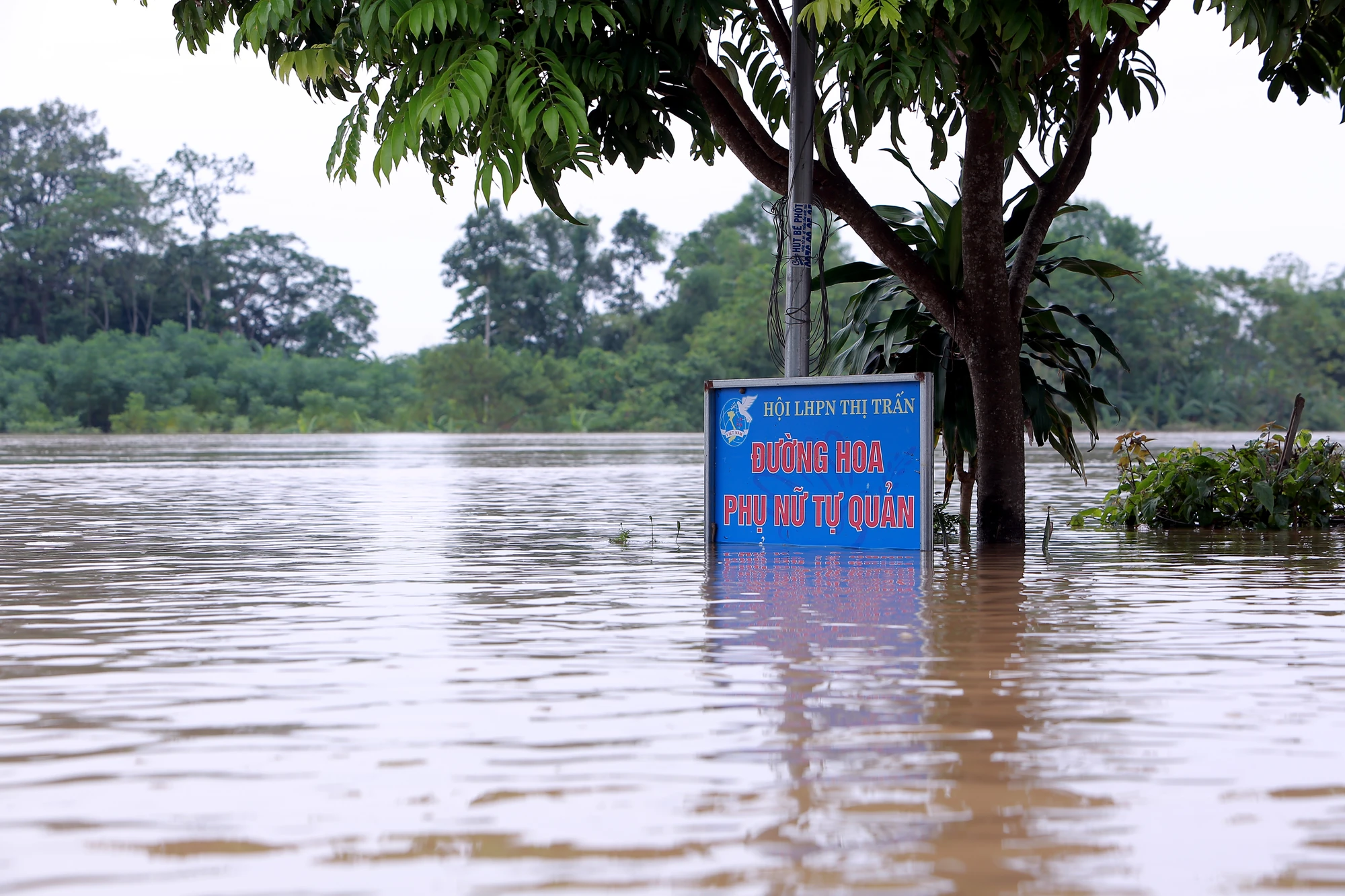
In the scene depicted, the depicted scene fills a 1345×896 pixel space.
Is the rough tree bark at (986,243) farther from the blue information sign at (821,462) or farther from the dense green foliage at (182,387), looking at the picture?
the dense green foliage at (182,387)

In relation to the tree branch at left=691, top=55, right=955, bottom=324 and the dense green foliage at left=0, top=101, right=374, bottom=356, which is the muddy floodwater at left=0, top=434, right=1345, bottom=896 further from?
the dense green foliage at left=0, top=101, right=374, bottom=356

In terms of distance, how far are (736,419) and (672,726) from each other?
6.12 meters

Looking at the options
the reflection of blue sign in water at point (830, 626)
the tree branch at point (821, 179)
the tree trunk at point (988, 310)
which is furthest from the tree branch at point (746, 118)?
the reflection of blue sign in water at point (830, 626)

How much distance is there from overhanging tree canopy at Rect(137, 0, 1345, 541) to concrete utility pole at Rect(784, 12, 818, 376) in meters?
0.17

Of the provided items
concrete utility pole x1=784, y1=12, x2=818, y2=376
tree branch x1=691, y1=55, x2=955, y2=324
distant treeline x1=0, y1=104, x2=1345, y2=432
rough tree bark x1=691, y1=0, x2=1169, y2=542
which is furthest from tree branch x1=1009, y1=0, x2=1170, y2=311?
distant treeline x1=0, y1=104, x2=1345, y2=432

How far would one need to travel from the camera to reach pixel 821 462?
9883 millimetres

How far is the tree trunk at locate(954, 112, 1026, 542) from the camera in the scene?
33.9 feet

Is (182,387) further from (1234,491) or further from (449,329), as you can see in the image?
(1234,491)

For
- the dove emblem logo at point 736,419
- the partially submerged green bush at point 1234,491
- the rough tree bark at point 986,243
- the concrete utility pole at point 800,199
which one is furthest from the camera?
the partially submerged green bush at point 1234,491

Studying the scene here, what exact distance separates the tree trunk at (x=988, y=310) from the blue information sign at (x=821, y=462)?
3.49 feet

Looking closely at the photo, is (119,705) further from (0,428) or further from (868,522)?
(0,428)

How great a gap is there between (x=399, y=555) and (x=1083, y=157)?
5.18 metres

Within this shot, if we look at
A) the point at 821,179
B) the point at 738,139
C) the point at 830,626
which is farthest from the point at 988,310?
the point at 830,626

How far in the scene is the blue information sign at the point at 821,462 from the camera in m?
9.50
